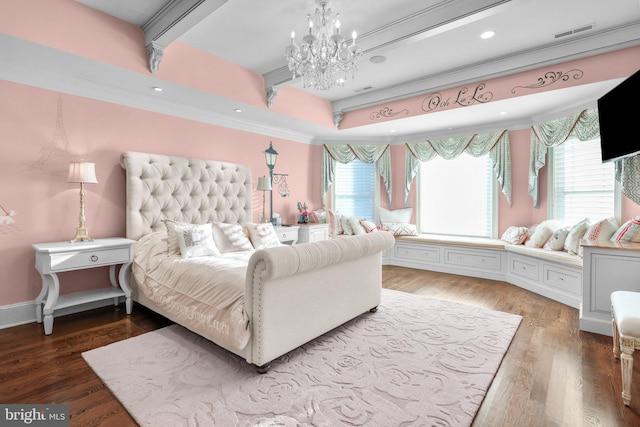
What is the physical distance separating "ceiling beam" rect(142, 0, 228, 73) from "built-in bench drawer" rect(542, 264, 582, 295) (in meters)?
4.31

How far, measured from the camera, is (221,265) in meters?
2.62

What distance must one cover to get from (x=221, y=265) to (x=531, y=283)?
390 cm

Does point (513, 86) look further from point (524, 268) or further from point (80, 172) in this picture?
point (80, 172)

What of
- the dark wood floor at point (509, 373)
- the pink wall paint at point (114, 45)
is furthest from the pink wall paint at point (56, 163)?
the pink wall paint at point (114, 45)

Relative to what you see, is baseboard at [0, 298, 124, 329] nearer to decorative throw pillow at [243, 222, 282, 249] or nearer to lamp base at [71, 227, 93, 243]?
lamp base at [71, 227, 93, 243]

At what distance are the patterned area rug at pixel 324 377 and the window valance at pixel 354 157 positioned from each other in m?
3.50

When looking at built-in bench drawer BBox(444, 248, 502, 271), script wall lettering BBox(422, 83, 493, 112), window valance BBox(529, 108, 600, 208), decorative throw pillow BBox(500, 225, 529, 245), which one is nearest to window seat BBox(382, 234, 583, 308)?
built-in bench drawer BBox(444, 248, 502, 271)

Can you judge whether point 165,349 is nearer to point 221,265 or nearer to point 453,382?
point 221,265

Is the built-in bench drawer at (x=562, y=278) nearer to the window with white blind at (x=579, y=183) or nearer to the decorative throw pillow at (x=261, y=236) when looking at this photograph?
the window with white blind at (x=579, y=183)

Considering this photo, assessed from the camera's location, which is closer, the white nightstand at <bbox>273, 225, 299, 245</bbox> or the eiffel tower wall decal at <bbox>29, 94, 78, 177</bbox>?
the eiffel tower wall decal at <bbox>29, 94, 78, 177</bbox>

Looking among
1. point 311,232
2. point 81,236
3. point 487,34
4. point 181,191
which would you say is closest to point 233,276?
point 81,236

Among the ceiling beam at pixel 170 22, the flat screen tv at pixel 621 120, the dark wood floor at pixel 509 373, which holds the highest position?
the ceiling beam at pixel 170 22

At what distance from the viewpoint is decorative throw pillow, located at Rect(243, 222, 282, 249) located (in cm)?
379

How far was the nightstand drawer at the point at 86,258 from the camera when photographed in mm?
2699
